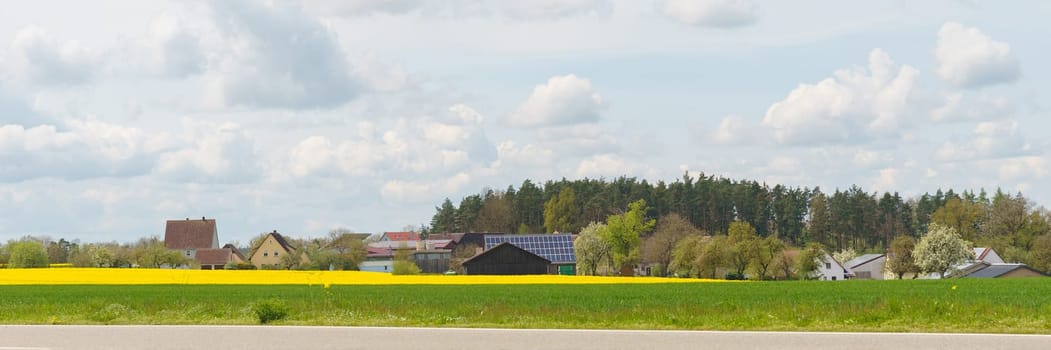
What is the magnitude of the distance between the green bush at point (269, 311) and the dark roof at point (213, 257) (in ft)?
369

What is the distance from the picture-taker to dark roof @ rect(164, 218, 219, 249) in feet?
488

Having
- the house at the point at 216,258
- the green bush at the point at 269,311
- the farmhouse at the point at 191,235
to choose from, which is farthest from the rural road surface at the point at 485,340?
the farmhouse at the point at 191,235

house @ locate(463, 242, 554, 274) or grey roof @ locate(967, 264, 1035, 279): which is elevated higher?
house @ locate(463, 242, 554, 274)

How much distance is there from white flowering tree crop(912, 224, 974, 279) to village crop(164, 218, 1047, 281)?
1188 mm

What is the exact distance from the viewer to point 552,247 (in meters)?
114

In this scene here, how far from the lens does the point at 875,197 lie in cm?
16512

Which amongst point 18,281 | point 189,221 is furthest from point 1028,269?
point 189,221

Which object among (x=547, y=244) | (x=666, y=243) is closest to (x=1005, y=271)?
(x=666, y=243)

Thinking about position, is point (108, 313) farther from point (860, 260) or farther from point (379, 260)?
point (860, 260)

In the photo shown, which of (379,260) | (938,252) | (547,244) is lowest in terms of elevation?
(938,252)

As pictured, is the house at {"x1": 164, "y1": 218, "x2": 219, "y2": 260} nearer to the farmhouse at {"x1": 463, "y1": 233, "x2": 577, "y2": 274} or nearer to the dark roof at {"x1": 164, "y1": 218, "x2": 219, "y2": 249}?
the dark roof at {"x1": 164, "y1": 218, "x2": 219, "y2": 249}

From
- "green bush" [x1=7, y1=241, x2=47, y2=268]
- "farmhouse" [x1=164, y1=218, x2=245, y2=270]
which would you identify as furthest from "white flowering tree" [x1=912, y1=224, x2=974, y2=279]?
Answer: "farmhouse" [x1=164, y1=218, x2=245, y2=270]

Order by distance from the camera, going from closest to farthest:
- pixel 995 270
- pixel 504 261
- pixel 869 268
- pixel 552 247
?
1. pixel 504 261
2. pixel 995 270
3. pixel 552 247
4. pixel 869 268

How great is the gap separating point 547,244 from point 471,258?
60.0 feet
